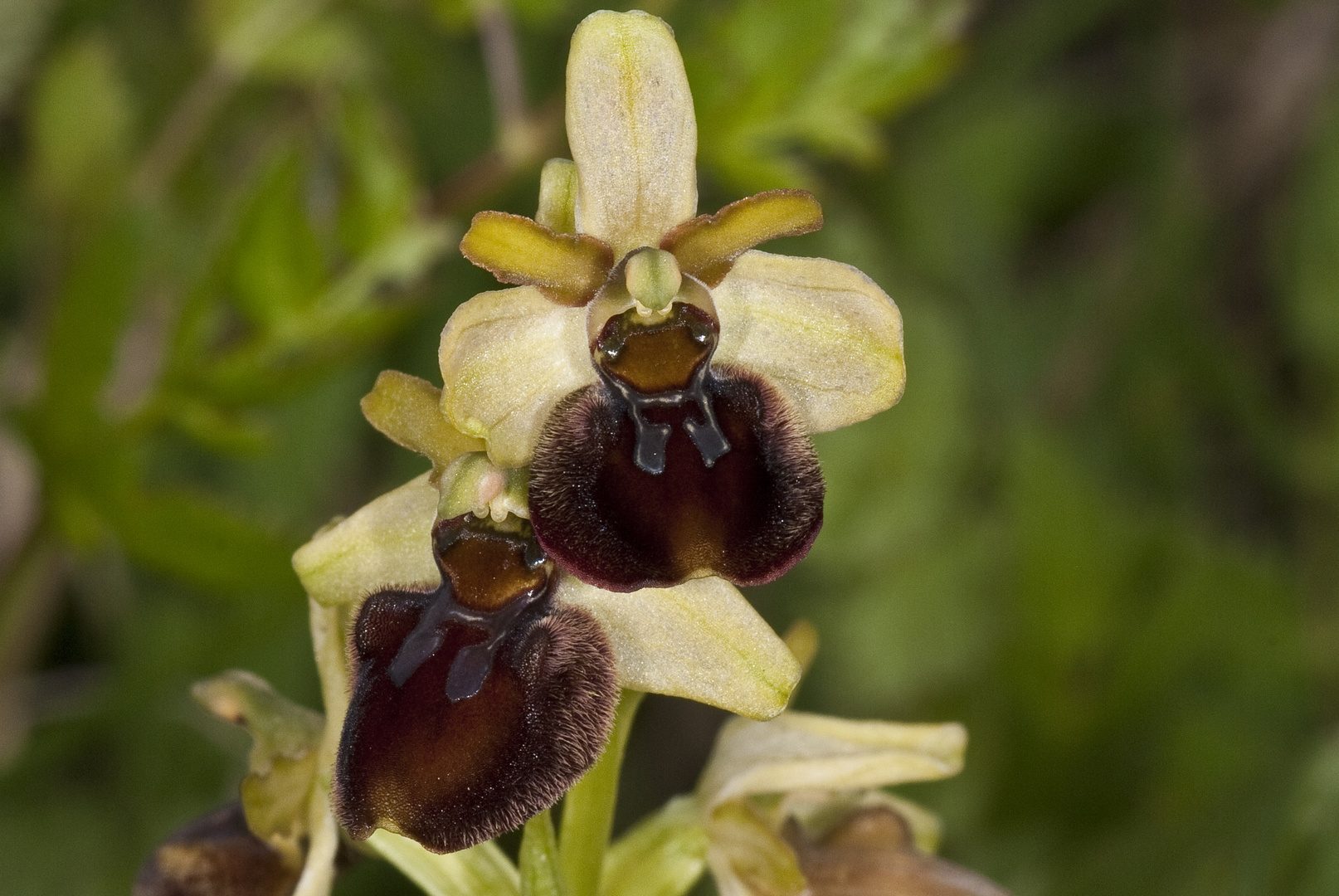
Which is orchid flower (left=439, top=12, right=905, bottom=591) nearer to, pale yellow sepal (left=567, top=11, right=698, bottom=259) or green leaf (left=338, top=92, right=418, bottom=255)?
pale yellow sepal (left=567, top=11, right=698, bottom=259)

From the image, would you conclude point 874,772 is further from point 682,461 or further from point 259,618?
point 259,618

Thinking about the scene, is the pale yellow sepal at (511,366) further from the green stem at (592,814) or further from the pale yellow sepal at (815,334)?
the green stem at (592,814)

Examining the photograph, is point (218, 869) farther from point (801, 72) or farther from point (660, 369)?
point (801, 72)

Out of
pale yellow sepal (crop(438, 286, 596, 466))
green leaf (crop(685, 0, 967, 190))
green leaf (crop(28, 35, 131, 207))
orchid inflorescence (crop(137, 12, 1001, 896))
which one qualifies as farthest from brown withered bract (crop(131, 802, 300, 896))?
green leaf (crop(28, 35, 131, 207))

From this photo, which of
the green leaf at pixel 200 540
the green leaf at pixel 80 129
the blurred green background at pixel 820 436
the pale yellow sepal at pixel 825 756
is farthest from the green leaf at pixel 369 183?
the pale yellow sepal at pixel 825 756

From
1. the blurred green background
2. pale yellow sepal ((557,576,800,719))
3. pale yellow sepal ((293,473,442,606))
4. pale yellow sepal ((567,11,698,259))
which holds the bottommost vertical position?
the blurred green background

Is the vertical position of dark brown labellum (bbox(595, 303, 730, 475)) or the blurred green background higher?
dark brown labellum (bbox(595, 303, 730, 475))

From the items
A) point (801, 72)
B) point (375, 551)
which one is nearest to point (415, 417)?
point (375, 551)
